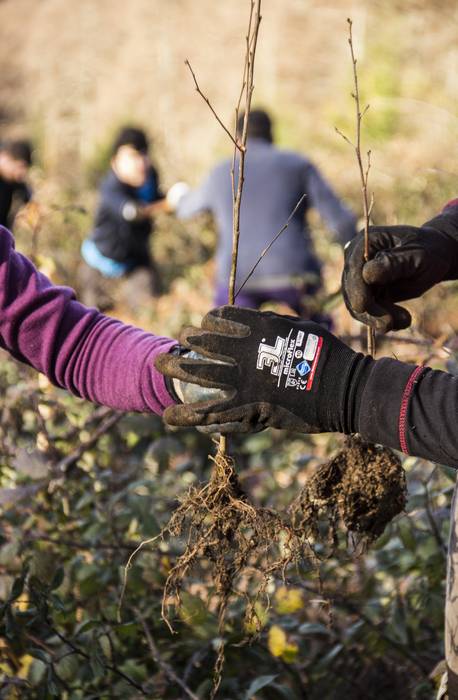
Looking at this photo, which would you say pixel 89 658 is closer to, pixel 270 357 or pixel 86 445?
pixel 86 445

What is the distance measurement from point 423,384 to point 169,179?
33.8 feet

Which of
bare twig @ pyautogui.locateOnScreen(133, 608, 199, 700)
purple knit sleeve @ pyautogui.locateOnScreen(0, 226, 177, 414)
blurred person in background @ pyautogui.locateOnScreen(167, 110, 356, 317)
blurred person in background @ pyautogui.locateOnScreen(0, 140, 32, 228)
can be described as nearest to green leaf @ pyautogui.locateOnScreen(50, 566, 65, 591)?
bare twig @ pyautogui.locateOnScreen(133, 608, 199, 700)

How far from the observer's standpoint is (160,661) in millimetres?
2219

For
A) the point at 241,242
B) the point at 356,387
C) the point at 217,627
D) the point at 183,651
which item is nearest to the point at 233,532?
the point at 356,387

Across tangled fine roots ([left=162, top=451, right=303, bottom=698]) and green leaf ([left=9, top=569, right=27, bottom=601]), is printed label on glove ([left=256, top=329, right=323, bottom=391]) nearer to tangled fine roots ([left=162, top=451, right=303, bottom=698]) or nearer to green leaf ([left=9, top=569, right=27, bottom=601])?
tangled fine roots ([left=162, top=451, right=303, bottom=698])

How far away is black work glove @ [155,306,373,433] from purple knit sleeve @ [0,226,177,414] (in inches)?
9.3

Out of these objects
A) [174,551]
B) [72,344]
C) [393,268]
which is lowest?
[174,551]

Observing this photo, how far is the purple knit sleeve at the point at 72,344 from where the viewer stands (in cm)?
192

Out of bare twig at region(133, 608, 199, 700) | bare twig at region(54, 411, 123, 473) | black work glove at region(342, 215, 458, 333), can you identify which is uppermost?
black work glove at region(342, 215, 458, 333)

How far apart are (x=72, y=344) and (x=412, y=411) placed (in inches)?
29.9

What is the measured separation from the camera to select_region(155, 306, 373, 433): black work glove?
169 centimetres

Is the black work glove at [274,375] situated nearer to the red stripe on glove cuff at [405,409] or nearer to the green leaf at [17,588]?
the red stripe on glove cuff at [405,409]

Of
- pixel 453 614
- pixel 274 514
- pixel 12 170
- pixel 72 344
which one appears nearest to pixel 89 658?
pixel 274 514

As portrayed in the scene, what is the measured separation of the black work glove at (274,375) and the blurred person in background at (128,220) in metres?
4.77
